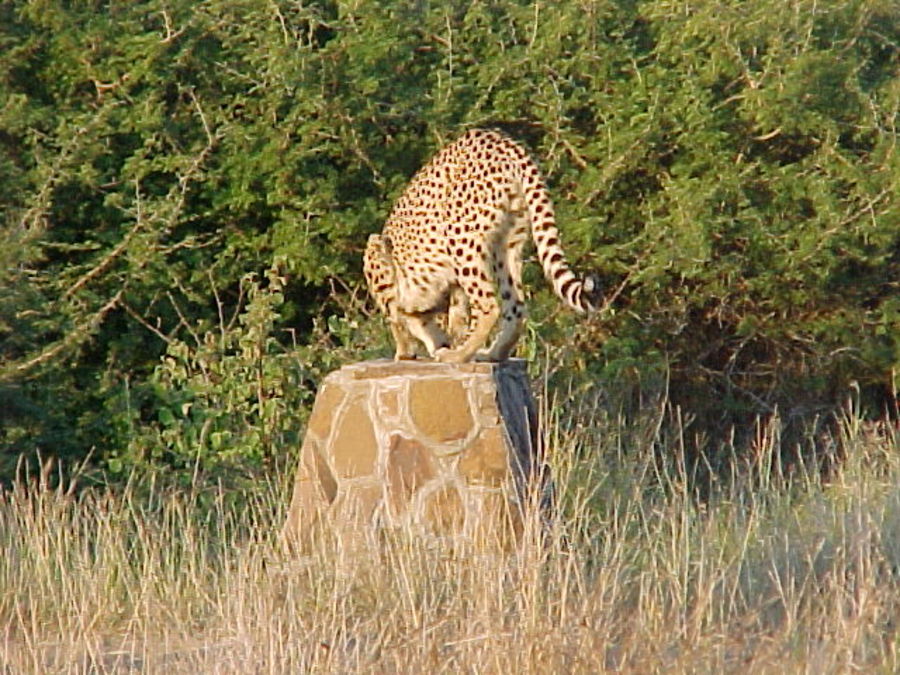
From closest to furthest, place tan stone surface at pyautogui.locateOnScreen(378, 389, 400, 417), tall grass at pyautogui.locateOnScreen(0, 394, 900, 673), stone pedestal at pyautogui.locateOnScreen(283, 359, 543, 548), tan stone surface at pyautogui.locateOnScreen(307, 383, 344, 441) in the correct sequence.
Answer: tall grass at pyautogui.locateOnScreen(0, 394, 900, 673) < stone pedestal at pyautogui.locateOnScreen(283, 359, 543, 548) < tan stone surface at pyautogui.locateOnScreen(378, 389, 400, 417) < tan stone surface at pyautogui.locateOnScreen(307, 383, 344, 441)

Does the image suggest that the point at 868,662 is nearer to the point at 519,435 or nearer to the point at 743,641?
the point at 743,641

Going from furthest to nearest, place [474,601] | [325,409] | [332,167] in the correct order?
[332,167], [325,409], [474,601]

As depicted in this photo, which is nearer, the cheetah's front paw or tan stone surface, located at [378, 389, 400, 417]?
tan stone surface, located at [378, 389, 400, 417]

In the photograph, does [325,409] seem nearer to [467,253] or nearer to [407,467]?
[407,467]

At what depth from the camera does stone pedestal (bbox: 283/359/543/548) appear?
625 cm

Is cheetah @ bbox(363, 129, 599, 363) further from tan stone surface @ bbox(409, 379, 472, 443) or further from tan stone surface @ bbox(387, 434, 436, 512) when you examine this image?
tan stone surface @ bbox(387, 434, 436, 512)

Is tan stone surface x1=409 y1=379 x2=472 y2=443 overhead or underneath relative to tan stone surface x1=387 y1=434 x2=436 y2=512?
overhead

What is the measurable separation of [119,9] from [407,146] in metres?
1.72

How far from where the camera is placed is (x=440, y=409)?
6.31 m

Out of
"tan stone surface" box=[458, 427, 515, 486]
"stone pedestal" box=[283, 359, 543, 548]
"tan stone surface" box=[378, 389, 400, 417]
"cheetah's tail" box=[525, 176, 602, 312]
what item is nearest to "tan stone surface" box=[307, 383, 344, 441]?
"stone pedestal" box=[283, 359, 543, 548]

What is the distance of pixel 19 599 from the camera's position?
5926 mm

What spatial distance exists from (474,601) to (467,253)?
2.00 metres

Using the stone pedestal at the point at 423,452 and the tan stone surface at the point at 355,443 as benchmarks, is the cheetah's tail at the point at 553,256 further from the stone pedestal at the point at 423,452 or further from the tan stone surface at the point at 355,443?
the tan stone surface at the point at 355,443

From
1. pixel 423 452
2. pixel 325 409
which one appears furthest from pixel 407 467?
pixel 325 409
